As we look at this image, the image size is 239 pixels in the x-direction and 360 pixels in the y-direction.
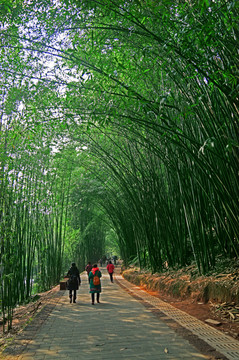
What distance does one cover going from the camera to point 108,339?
119 inches

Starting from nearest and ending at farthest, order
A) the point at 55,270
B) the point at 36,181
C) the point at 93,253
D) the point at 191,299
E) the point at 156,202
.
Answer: the point at 191,299
the point at 156,202
the point at 36,181
the point at 55,270
the point at 93,253

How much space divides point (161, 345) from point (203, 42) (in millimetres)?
2538

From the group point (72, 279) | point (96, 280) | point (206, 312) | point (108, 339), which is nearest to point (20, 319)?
point (72, 279)

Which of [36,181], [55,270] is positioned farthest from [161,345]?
[55,270]

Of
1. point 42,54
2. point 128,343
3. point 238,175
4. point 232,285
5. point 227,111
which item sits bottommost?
point 128,343

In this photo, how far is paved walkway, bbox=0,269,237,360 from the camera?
254cm

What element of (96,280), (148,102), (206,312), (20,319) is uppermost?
(148,102)

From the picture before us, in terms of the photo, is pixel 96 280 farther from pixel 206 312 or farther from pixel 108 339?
pixel 108 339

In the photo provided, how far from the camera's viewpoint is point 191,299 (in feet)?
14.6

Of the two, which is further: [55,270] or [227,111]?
[55,270]

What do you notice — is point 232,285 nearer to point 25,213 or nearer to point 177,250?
point 177,250

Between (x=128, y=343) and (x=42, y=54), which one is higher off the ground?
(x=42, y=54)

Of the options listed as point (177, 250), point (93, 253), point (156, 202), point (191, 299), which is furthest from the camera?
point (93, 253)

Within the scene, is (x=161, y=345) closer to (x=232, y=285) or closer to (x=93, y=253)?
(x=232, y=285)
